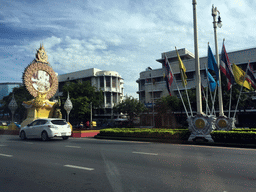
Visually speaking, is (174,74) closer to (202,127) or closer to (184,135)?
(184,135)

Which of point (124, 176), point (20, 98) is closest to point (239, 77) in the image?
point (124, 176)

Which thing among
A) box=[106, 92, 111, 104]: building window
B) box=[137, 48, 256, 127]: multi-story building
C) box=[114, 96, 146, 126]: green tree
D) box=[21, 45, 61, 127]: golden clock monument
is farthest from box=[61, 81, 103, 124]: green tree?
box=[21, 45, 61, 127]: golden clock monument

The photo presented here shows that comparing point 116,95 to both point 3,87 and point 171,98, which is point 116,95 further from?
point 3,87

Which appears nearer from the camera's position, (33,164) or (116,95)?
(33,164)

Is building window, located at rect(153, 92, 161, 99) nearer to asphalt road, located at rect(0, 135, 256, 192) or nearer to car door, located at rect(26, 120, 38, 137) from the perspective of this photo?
car door, located at rect(26, 120, 38, 137)

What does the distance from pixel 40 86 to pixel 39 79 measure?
909 millimetres

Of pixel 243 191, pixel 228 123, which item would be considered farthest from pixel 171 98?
pixel 243 191

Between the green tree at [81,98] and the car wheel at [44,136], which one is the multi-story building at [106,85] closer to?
the green tree at [81,98]

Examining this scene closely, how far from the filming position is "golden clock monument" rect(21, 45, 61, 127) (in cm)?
2867

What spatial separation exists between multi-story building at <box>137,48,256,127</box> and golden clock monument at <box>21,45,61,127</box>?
19.8m

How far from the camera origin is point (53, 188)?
511 cm

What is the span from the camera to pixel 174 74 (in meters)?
51.2

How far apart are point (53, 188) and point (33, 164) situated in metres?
3.01

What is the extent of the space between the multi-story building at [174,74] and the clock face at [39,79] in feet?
64.8
